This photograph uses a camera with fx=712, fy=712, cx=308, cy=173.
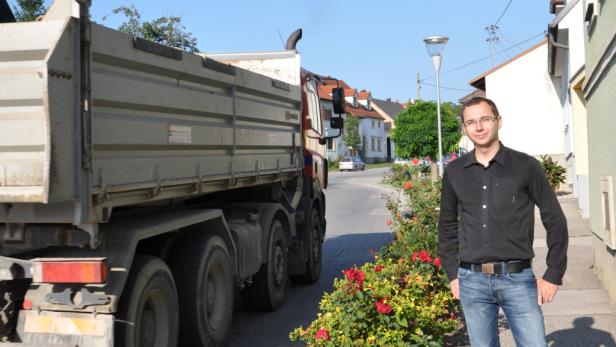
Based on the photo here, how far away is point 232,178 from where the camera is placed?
21.4ft

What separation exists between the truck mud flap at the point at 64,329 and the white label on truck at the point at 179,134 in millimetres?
1527

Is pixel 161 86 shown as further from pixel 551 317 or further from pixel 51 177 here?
pixel 551 317

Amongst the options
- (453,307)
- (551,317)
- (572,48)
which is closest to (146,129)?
(453,307)

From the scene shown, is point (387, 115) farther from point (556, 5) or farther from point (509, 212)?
point (509, 212)

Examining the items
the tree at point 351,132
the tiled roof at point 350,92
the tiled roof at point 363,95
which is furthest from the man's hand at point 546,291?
the tiled roof at point 363,95

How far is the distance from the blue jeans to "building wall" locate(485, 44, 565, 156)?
23.4 metres

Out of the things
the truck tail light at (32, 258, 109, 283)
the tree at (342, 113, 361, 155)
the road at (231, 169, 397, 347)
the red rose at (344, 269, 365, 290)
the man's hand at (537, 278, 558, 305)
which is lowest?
the road at (231, 169, 397, 347)

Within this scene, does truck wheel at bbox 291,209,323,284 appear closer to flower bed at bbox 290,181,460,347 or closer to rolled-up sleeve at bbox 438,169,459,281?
flower bed at bbox 290,181,460,347

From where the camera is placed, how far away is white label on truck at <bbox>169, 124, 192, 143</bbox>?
524 centimetres

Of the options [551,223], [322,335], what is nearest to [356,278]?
[322,335]

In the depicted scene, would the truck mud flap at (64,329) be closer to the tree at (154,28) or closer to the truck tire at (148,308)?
the truck tire at (148,308)

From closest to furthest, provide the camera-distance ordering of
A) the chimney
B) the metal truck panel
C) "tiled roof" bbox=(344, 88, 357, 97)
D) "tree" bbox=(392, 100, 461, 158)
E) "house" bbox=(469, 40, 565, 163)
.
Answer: the metal truck panel, the chimney, "house" bbox=(469, 40, 565, 163), "tree" bbox=(392, 100, 461, 158), "tiled roof" bbox=(344, 88, 357, 97)

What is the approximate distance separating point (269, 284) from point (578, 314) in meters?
3.19

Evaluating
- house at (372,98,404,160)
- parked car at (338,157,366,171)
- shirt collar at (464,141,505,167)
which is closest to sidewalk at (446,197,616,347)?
shirt collar at (464,141,505,167)
